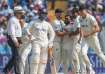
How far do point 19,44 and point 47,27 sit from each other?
2.94ft

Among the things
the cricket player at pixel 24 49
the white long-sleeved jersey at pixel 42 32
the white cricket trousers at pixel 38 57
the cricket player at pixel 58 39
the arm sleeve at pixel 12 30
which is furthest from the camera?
the cricket player at pixel 58 39

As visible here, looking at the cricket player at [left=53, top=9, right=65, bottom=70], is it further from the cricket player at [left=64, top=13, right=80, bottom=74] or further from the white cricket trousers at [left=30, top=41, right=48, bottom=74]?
the white cricket trousers at [left=30, top=41, right=48, bottom=74]

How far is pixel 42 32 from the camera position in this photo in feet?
42.9

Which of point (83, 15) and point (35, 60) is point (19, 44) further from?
point (83, 15)

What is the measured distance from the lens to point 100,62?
1595cm

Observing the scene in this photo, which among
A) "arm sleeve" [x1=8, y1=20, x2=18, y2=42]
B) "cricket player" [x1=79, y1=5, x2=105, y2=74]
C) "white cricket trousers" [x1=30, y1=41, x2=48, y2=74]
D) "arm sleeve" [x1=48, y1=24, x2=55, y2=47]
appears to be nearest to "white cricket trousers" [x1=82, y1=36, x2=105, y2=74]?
"cricket player" [x1=79, y1=5, x2=105, y2=74]

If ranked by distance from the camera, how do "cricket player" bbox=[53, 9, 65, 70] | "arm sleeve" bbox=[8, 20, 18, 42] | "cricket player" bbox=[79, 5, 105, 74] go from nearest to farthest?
"arm sleeve" bbox=[8, 20, 18, 42], "cricket player" bbox=[53, 9, 65, 70], "cricket player" bbox=[79, 5, 105, 74]

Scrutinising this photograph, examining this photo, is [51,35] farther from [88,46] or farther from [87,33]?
[88,46]

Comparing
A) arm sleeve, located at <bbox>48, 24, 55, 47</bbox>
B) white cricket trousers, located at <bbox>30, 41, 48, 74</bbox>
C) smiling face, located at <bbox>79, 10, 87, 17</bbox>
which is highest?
smiling face, located at <bbox>79, 10, 87, 17</bbox>

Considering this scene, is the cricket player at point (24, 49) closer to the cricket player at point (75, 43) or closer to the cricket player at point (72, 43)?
the cricket player at point (72, 43)

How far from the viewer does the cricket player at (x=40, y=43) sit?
1295cm

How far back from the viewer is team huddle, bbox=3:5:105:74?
1307cm

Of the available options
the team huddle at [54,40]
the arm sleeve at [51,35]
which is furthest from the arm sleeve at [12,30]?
the arm sleeve at [51,35]

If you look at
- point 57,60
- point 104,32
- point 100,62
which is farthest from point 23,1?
point 57,60
